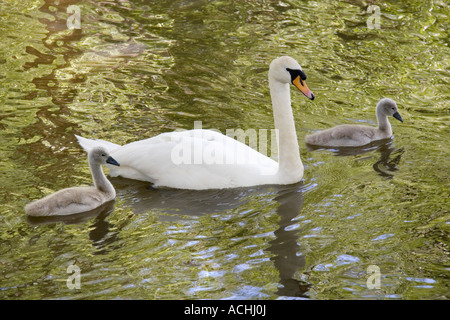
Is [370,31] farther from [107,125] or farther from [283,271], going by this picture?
[283,271]

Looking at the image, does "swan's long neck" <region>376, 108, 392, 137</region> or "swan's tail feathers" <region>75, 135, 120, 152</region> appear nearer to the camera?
"swan's tail feathers" <region>75, 135, 120, 152</region>

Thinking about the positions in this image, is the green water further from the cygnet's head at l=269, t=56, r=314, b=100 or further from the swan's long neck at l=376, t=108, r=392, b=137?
the cygnet's head at l=269, t=56, r=314, b=100

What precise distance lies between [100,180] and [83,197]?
0.32 m

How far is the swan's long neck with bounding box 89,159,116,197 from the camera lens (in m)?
7.85

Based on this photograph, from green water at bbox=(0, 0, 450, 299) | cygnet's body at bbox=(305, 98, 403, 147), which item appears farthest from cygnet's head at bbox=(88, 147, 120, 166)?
cygnet's body at bbox=(305, 98, 403, 147)

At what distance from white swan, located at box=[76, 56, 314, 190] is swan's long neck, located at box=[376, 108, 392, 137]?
5.94 ft

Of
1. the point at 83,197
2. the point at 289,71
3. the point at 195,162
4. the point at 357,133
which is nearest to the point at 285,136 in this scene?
the point at 289,71

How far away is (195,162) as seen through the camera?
8148 millimetres

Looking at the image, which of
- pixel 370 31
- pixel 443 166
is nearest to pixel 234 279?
pixel 443 166

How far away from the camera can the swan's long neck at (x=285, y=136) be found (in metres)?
8.27

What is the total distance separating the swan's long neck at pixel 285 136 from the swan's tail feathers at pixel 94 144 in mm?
1894

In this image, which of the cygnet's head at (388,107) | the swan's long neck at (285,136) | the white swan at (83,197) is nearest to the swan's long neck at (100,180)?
the white swan at (83,197)

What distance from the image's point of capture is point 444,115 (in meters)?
10.1

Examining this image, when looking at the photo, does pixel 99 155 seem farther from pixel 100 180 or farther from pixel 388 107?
pixel 388 107
